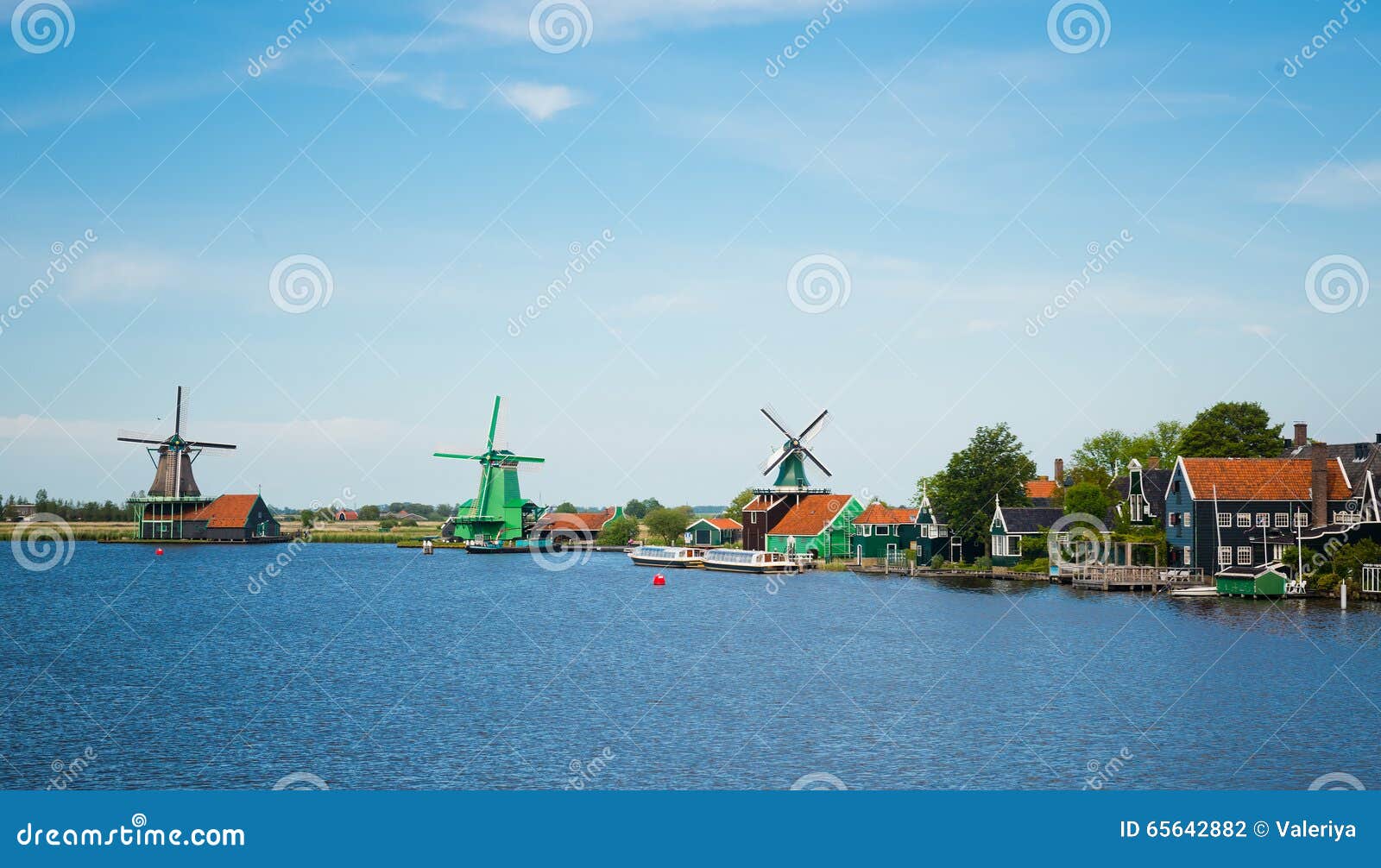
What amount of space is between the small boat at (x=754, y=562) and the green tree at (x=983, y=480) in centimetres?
1591

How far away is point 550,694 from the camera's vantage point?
4119 cm

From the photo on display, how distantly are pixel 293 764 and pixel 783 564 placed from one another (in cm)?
8367

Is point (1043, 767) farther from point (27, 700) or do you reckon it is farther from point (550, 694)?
point (27, 700)

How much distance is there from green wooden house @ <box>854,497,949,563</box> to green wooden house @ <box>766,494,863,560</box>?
1.37m

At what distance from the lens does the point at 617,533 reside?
187 m

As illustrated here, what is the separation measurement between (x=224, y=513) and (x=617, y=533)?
58.4m

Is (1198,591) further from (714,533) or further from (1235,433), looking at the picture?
(714,533)

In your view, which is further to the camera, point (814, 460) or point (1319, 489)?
point (814, 460)

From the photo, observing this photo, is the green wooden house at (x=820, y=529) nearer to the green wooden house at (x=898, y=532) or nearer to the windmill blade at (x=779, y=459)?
the green wooden house at (x=898, y=532)

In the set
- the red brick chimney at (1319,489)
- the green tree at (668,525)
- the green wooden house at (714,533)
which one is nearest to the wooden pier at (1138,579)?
the red brick chimney at (1319,489)

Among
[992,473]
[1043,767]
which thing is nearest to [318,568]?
[992,473]

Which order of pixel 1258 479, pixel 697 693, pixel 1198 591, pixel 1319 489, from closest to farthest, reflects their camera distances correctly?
pixel 697 693 < pixel 1198 591 < pixel 1319 489 < pixel 1258 479

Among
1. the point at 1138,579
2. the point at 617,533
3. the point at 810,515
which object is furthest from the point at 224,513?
the point at 1138,579

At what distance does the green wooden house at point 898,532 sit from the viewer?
11181cm
